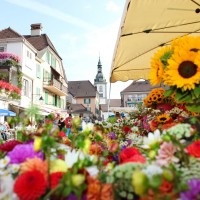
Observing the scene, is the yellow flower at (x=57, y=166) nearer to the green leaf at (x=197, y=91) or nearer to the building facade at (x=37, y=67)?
the green leaf at (x=197, y=91)

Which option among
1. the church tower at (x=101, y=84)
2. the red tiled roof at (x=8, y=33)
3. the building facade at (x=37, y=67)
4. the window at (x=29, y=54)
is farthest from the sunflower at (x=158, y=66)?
the church tower at (x=101, y=84)

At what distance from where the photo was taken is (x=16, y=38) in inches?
1112

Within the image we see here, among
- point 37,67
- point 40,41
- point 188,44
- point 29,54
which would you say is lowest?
point 188,44

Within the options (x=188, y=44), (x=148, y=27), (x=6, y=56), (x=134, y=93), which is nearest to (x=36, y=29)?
(x=6, y=56)

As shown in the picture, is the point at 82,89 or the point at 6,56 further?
the point at 82,89

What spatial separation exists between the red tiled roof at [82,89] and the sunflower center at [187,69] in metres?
75.7

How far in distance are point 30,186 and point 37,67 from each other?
3291 centimetres

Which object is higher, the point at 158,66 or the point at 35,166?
the point at 158,66

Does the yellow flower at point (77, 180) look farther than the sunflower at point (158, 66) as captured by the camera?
No

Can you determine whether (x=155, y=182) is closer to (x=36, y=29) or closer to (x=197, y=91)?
(x=197, y=91)

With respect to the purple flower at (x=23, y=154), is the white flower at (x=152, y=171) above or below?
below

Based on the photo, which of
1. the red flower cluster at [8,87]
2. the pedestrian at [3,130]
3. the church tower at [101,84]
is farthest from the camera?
the church tower at [101,84]

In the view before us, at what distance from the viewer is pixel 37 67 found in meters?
32.9

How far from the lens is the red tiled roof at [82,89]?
255 feet
